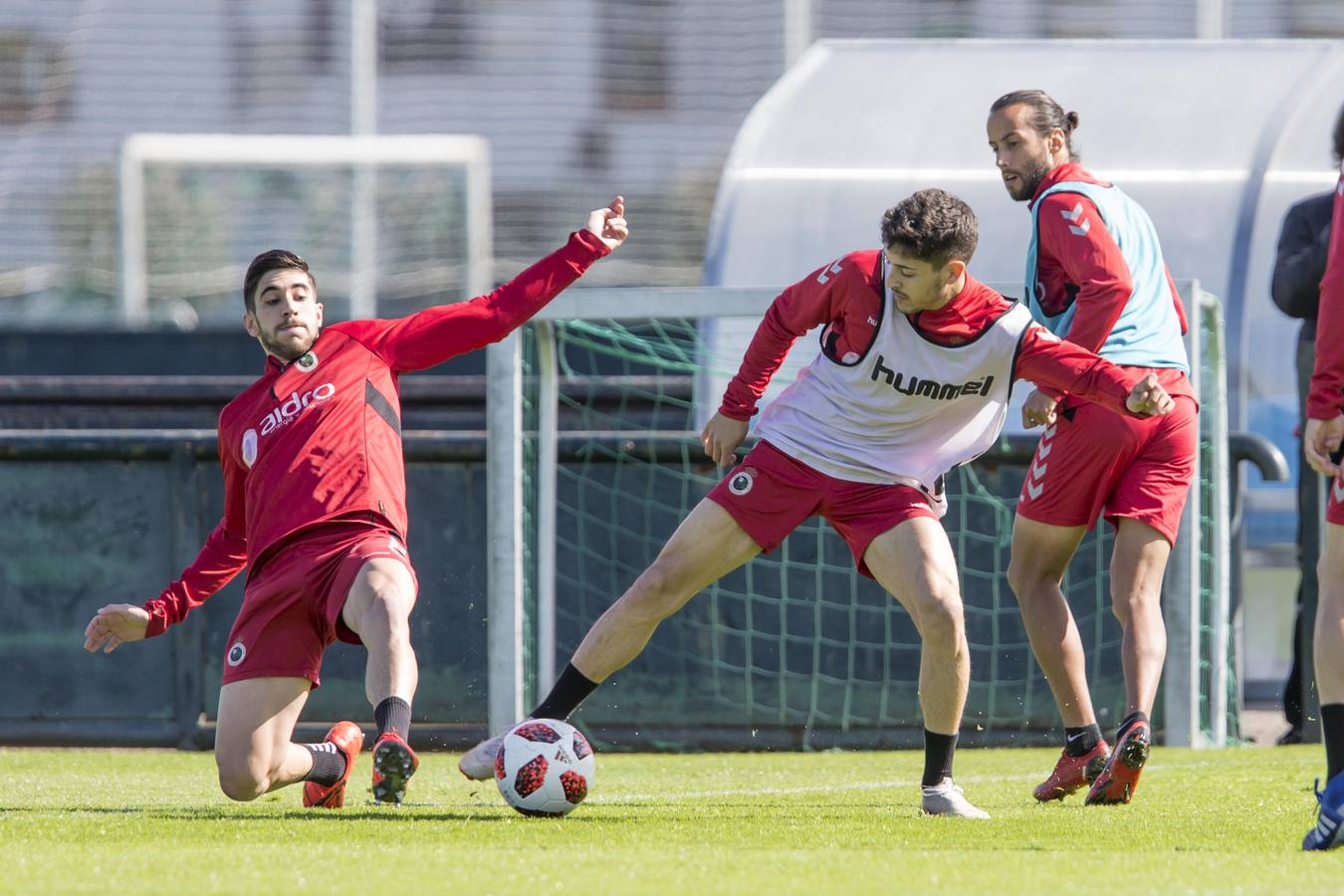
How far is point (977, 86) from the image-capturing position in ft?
44.8

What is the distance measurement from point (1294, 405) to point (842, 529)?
742 centimetres

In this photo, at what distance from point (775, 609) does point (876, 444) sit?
3221 mm

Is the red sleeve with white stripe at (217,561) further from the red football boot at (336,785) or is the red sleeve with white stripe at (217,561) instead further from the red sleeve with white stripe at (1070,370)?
the red sleeve with white stripe at (1070,370)

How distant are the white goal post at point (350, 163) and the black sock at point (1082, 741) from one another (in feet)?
52.3

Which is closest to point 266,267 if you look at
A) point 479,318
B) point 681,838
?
point 479,318

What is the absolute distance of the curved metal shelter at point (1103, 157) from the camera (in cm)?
1234

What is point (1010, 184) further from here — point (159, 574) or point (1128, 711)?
point (159, 574)

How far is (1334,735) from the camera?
15.5 feet

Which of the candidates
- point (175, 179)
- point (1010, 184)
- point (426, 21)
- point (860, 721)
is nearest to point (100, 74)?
point (175, 179)

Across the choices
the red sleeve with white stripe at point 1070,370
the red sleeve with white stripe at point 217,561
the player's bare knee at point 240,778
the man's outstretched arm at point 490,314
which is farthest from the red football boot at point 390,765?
the red sleeve with white stripe at point 1070,370

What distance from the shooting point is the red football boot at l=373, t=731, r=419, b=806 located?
5.07m

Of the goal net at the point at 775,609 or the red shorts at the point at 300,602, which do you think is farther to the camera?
the goal net at the point at 775,609

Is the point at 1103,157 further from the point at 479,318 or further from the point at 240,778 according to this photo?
the point at 240,778

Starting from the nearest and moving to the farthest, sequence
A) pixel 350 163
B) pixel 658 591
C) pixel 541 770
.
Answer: pixel 541 770 → pixel 658 591 → pixel 350 163
